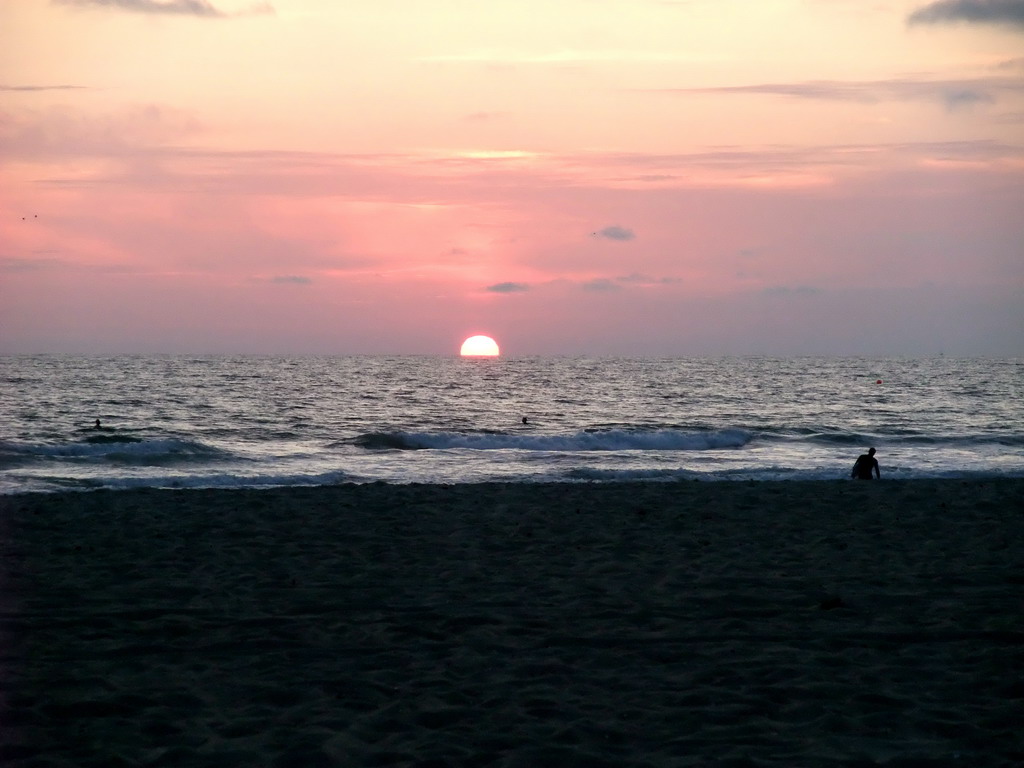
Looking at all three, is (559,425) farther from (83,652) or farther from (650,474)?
(83,652)

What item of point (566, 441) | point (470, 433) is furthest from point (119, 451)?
point (566, 441)

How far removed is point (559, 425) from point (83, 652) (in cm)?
3720

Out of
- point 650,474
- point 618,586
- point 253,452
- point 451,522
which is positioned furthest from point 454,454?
point 618,586

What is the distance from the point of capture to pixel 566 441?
3628cm

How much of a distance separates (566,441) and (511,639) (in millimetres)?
29013

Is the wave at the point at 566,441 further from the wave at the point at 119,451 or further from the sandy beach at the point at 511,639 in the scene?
the sandy beach at the point at 511,639

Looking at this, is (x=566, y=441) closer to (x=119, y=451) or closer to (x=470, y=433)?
(x=470, y=433)

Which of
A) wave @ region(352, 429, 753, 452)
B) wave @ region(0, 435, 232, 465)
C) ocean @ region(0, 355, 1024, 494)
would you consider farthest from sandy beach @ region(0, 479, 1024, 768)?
wave @ region(352, 429, 753, 452)

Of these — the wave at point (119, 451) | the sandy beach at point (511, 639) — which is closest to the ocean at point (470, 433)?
the wave at point (119, 451)

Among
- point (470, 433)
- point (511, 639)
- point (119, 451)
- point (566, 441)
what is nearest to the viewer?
point (511, 639)

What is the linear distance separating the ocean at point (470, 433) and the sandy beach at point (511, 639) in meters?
11.2

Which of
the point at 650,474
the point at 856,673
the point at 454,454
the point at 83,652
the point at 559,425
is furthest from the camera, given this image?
the point at 559,425

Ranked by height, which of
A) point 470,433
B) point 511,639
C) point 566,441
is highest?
point 511,639

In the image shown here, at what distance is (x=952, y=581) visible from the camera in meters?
9.05
